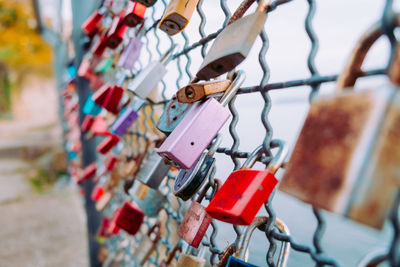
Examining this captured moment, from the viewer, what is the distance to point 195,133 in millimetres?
414

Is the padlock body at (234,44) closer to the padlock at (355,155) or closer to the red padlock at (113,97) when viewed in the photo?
the padlock at (355,155)

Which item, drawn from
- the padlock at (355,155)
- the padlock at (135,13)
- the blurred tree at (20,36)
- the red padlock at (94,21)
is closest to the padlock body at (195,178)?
the padlock at (355,155)

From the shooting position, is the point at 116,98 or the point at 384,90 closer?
the point at 384,90

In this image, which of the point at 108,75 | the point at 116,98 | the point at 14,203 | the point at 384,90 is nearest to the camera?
the point at 384,90

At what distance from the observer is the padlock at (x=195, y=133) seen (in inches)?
16.2

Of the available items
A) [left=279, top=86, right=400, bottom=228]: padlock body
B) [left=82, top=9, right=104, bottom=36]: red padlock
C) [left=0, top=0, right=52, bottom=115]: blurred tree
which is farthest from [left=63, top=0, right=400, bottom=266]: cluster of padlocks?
[left=0, top=0, right=52, bottom=115]: blurred tree

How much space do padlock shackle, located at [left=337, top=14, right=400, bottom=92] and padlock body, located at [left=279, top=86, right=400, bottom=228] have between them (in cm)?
4

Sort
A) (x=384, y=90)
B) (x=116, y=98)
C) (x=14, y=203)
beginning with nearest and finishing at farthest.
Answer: (x=384, y=90)
(x=116, y=98)
(x=14, y=203)

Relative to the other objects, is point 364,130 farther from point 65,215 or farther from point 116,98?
point 65,215

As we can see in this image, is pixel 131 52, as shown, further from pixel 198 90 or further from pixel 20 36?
pixel 20 36

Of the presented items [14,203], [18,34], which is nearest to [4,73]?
[18,34]

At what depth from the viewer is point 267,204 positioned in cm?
44

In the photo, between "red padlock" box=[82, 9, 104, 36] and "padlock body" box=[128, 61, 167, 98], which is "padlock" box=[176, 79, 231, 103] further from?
"red padlock" box=[82, 9, 104, 36]

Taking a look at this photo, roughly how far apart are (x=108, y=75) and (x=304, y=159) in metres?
1.52
